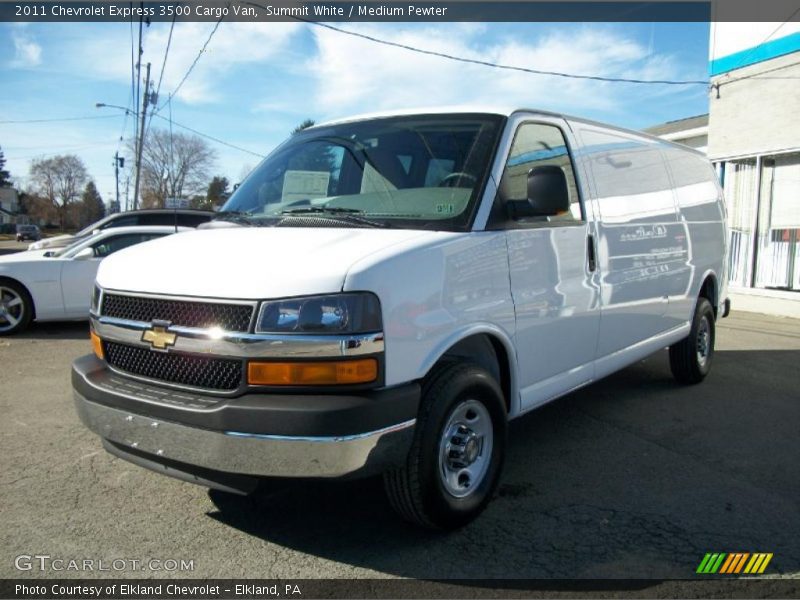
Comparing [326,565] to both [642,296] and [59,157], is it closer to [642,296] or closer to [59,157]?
[642,296]

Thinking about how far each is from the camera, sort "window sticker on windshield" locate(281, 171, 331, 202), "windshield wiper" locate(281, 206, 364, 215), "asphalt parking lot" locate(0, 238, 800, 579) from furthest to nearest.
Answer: "window sticker on windshield" locate(281, 171, 331, 202)
"windshield wiper" locate(281, 206, 364, 215)
"asphalt parking lot" locate(0, 238, 800, 579)

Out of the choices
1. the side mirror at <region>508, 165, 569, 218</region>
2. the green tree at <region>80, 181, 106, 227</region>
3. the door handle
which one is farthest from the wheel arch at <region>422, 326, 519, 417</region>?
the green tree at <region>80, 181, 106, 227</region>

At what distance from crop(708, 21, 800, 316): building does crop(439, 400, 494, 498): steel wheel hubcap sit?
10064 mm

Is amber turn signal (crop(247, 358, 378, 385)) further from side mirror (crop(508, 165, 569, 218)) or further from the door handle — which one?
the door handle

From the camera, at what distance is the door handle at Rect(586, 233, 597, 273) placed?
165 inches

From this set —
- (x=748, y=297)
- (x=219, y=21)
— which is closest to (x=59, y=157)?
(x=219, y=21)

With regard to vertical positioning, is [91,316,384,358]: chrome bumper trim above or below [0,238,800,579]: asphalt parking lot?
above

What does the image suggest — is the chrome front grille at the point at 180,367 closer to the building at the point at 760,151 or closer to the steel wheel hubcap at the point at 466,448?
A: the steel wheel hubcap at the point at 466,448

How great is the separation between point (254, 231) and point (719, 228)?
5.34 meters

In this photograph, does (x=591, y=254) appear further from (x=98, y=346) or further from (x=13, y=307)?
(x=13, y=307)

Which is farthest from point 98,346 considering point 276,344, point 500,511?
point 500,511

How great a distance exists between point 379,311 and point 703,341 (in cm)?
492
